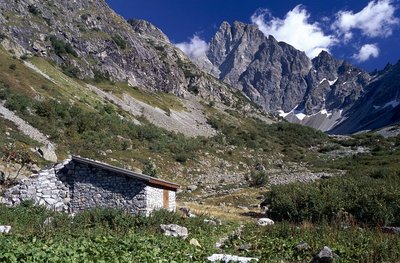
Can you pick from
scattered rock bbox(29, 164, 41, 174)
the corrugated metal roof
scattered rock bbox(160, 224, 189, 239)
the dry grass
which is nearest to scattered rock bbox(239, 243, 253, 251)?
scattered rock bbox(160, 224, 189, 239)

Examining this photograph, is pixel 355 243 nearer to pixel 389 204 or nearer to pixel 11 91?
pixel 389 204

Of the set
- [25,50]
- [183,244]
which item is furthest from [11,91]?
[183,244]

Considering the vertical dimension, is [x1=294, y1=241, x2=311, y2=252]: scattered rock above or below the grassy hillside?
below

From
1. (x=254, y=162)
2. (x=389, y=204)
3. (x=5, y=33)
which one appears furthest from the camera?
(x=5, y=33)

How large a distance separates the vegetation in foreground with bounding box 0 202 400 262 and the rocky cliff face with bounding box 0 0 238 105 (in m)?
70.4

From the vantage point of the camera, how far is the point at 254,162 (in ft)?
223

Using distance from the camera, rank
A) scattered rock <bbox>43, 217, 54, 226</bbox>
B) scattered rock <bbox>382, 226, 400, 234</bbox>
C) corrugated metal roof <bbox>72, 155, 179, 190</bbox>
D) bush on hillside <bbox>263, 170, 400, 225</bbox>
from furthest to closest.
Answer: corrugated metal roof <bbox>72, 155, 179, 190</bbox> < bush on hillside <bbox>263, 170, 400, 225</bbox> < scattered rock <bbox>382, 226, 400, 234</bbox> < scattered rock <bbox>43, 217, 54, 226</bbox>

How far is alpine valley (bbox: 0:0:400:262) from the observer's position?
14.5m

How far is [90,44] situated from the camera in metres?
109

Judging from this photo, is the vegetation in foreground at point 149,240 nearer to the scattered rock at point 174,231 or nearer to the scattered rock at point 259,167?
the scattered rock at point 174,231

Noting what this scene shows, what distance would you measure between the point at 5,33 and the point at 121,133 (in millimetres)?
44196

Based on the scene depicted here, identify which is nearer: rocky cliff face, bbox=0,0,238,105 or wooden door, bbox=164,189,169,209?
wooden door, bbox=164,189,169,209

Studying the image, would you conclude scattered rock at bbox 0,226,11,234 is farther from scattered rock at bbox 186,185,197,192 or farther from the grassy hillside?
scattered rock at bbox 186,185,197,192

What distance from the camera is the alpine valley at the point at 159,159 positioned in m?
14.5
